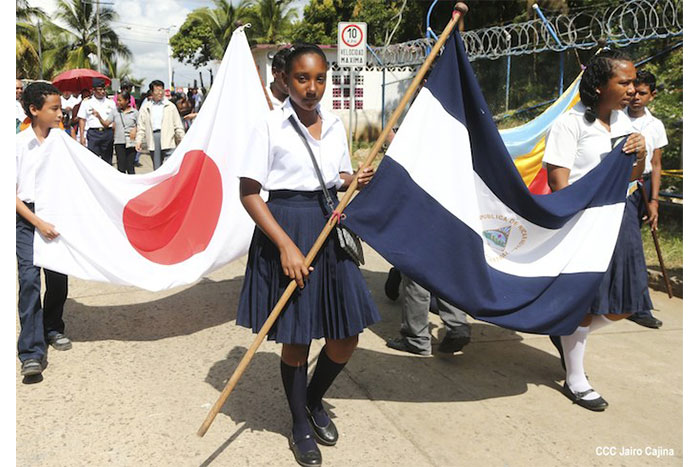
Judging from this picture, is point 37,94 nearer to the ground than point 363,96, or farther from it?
nearer to the ground

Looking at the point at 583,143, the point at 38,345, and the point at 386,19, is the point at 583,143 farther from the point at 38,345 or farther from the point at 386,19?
the point at 386,19

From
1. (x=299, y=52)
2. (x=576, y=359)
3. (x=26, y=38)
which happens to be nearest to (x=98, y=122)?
(x=299, y=52)

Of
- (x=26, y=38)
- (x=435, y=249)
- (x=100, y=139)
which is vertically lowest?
(x=435, y=249)

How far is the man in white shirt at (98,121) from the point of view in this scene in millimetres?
10789

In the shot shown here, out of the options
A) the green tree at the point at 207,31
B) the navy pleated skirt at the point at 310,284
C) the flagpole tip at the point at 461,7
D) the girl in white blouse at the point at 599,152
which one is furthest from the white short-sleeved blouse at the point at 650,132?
the green tree at the point at 207,31

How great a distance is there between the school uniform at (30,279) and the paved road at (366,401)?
252 millimetres

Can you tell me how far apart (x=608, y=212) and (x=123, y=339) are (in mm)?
3497

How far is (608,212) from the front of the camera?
3.70 metres

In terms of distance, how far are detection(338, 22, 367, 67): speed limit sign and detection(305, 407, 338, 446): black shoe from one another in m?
9.13

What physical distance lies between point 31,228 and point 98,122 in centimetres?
715

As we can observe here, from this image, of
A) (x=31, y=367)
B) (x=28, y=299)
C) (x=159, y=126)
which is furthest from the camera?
(x=159, y=126)

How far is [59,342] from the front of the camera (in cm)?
452

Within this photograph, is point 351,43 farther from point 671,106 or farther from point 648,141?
point 648,141

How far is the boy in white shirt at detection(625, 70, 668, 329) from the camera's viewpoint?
207 inches
